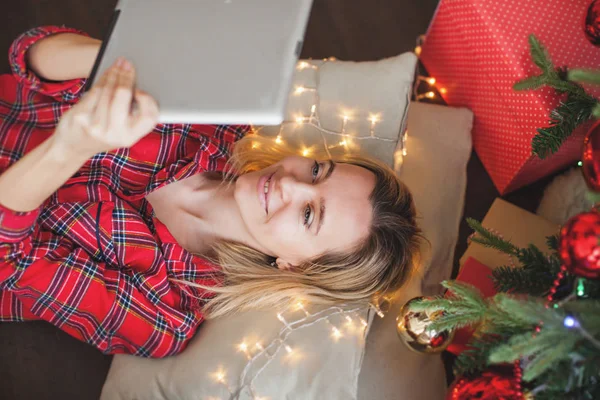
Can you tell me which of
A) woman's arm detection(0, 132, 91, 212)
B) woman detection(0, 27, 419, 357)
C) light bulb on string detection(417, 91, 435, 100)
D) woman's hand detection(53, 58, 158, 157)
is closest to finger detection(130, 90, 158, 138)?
woman's hand detection(53, 58, 158, 157)

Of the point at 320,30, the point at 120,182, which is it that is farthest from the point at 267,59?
the point at 320,30

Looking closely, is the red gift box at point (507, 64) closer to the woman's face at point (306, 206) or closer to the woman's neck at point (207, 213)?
the woman's face at point (306, 206)

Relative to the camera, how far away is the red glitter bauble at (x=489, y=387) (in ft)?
2.32

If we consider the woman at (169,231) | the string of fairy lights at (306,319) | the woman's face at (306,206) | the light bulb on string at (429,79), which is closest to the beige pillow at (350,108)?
the string of fairy lights at (306,319)

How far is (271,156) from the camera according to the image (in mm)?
1261

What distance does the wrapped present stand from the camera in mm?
1245

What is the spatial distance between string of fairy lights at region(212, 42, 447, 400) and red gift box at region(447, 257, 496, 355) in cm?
22

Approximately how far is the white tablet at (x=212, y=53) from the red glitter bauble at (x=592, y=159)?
515mm

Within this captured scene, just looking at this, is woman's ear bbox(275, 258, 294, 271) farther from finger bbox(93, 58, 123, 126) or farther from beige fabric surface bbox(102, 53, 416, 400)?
finger bbox(93, 58, 123, 126)

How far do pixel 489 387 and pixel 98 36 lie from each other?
1.48 meters

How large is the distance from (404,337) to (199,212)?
1.89 feet

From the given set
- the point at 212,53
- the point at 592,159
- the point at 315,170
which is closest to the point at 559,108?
the point at 592,159

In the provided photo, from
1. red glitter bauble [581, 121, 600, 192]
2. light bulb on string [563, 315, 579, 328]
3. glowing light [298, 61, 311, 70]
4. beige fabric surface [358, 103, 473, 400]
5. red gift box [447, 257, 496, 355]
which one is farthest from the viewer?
glowing light [298, 61, 311, 70]

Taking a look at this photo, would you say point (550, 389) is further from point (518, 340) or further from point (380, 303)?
point (380, 303)
